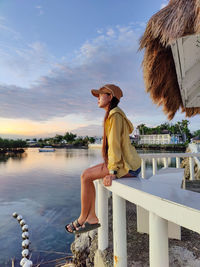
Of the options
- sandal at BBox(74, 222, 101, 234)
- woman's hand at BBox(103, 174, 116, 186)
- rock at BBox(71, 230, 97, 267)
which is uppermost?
woman's hand at BBox(103, 174, 116, 186)

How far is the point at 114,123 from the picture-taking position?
140 cm

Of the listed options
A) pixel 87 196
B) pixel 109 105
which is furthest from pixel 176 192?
pixel 109 105

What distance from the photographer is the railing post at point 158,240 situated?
2.86ft

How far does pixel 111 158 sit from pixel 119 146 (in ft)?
0.35

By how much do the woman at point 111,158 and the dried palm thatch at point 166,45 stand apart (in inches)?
51.5

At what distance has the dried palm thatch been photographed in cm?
221

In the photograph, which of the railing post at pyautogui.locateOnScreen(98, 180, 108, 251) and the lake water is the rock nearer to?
the railing post at pyautogui.locateOnScreen(98, 180, 108, 251)

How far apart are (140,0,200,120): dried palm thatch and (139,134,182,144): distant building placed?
7031cm

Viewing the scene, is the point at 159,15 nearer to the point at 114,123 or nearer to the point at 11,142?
the point at 114,123

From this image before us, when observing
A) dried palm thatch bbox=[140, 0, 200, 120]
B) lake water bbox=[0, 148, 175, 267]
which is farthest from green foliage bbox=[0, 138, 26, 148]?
dried palm thatch bbox=[140, 0, 200, 120]

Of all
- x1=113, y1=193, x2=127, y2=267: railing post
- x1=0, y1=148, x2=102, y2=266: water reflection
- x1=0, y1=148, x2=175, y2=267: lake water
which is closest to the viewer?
x1=113, y1=193, x2=127, y2=267: railing post

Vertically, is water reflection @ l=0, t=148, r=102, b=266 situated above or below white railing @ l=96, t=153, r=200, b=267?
below

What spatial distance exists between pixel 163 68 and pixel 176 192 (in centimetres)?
274

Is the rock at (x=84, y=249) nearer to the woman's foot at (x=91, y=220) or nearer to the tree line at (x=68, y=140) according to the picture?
the woman's foot at (x=91, y=220)
